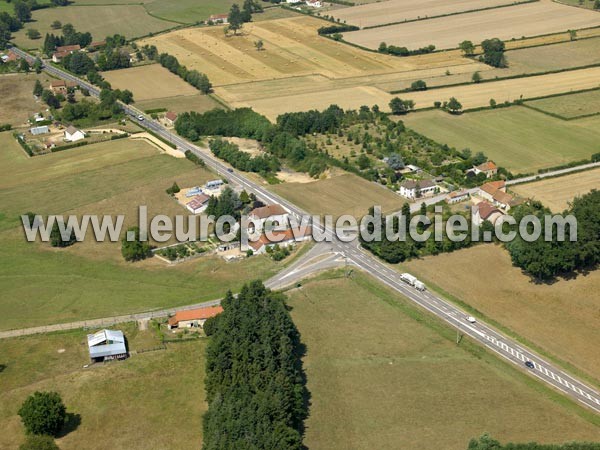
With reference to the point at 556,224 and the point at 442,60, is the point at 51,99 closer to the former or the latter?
the point at 442,60

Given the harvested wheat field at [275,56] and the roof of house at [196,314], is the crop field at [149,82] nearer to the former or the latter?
the harvested wheat field at [275,56]

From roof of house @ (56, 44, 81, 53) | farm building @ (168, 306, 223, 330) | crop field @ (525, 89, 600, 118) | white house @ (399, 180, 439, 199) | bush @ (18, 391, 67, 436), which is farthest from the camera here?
roof of house @ (56, 44, 81, 53)

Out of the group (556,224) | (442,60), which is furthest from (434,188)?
(442,60)

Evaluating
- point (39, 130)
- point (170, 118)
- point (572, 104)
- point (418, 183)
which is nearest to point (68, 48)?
point (39, 130)

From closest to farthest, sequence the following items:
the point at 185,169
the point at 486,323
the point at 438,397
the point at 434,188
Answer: the point at 438,397 < the point at 486,323 < the point at 434,188 < the point at 185,169

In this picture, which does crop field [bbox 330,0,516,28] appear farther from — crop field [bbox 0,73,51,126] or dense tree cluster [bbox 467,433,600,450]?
dense tree cluster [bbox 467,433,600,450]

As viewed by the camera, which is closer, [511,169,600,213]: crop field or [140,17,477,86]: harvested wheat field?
[511,169,600,213]: crop field

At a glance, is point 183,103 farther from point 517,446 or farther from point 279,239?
point 517,446

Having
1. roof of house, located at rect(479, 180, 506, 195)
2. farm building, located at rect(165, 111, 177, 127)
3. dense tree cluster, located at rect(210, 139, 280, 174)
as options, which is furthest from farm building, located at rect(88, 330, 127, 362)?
farm building, located at rect(165, 111, 177, 127)
